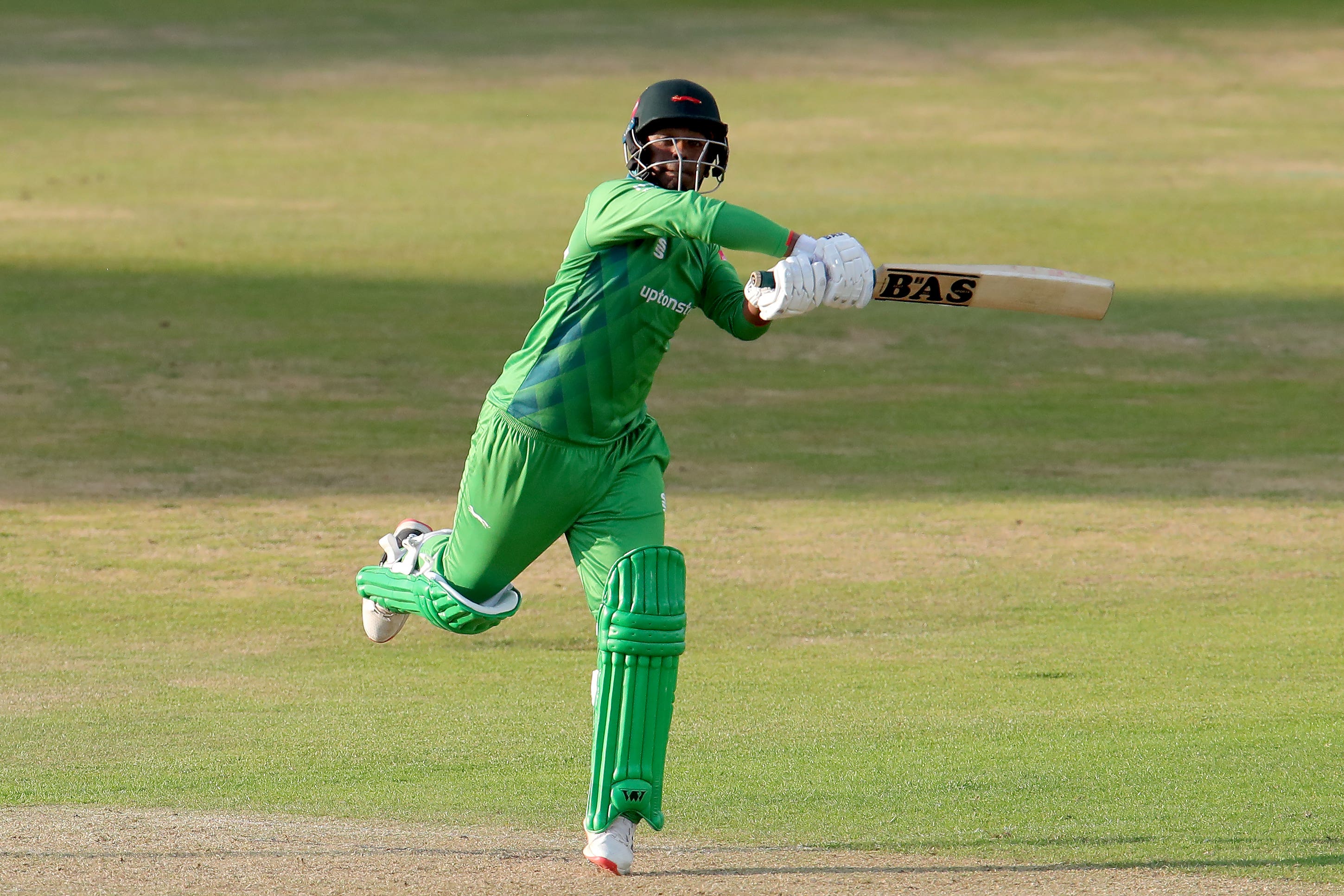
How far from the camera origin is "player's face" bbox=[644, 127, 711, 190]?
5020 millimetres

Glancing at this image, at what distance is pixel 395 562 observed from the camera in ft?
19.0

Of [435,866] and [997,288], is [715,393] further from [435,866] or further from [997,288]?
[435,866]

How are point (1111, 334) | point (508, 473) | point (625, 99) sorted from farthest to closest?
point (625, 99)
point (1111, 334)
point (508, 473)

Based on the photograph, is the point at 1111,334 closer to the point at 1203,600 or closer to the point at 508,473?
the point at 1203,600

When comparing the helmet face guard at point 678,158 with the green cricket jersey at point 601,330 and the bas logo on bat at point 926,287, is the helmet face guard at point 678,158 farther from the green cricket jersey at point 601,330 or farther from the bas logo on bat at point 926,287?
the bas logo on bat at point 926,287

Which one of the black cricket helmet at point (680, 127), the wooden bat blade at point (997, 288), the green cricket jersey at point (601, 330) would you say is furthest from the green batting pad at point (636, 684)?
the black cricket helmet at point (680, 127)

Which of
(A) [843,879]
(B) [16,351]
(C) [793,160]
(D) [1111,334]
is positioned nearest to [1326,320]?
(D) [1111,334]

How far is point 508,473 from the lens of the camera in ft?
16.7

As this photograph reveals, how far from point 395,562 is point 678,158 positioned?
1.66 metres

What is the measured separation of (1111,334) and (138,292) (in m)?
9.54

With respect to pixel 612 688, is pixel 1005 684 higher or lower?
lower

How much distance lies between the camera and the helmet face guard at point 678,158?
5027mm

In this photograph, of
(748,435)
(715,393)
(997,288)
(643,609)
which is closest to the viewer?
(643,609)

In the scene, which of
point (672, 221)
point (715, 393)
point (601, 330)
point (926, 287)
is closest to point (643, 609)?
point (601, 330)
